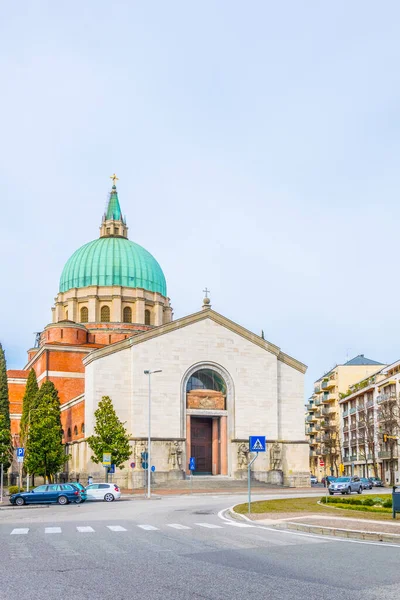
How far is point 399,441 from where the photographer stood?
3521 inches

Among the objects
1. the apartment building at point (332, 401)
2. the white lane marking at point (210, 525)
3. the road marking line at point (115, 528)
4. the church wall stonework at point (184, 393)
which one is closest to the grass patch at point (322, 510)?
the white lane marking at point (210, 525)

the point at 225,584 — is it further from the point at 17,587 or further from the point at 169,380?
the point at 169,380

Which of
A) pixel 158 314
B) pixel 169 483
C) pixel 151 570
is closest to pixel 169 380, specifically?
pixel 169 483

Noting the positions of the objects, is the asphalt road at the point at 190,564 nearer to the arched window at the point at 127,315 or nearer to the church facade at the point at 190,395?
the church facade at the point at 190,395

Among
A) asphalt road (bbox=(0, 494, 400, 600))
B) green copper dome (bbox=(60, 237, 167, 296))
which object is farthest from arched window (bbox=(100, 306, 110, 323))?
asphalt road (bbox=(0, 494, 400, 600))

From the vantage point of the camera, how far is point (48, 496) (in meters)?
38.0

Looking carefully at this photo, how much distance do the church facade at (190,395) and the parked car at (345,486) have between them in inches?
559

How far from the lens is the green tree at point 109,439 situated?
196ft

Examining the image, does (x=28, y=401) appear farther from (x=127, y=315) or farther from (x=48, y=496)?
(x=48, y=496)

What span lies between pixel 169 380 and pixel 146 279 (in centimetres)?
2165

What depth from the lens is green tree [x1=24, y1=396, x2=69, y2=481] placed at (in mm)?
61281

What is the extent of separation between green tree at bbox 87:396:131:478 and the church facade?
7.16ft

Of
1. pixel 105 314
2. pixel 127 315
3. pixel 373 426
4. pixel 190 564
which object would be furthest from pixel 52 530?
pixel 373 426

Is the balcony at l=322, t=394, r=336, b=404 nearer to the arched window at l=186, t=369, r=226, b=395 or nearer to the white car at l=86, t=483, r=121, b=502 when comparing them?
the arched window at l=186, t=369, r=226, b=395
